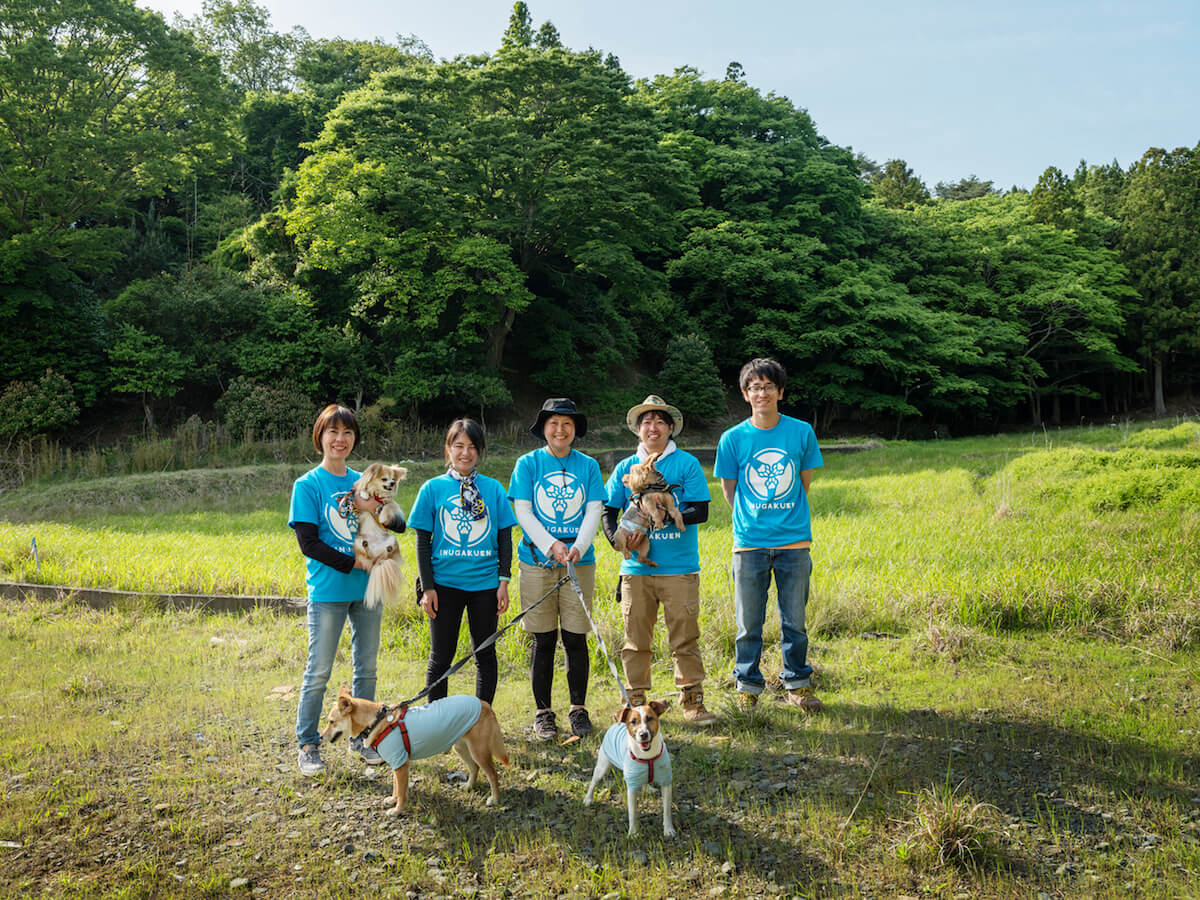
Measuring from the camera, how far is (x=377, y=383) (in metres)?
22.3

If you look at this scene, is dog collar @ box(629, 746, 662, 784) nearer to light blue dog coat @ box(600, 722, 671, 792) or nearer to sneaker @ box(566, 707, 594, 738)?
light blue dog coat @ box(600, 722, 671, 792)

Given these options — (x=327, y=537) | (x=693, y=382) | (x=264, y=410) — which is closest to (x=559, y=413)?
(x=327, y=537)

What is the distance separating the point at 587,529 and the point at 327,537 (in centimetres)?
145

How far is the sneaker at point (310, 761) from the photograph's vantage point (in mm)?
4211

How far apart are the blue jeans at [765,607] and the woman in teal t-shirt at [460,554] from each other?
4.85 feet

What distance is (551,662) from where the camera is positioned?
4555 mm

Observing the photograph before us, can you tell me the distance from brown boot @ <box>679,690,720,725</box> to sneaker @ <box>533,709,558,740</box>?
0.81 m

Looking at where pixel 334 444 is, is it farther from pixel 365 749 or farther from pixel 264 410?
pixel 264 410

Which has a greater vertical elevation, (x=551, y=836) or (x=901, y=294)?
(x=901, y=294)

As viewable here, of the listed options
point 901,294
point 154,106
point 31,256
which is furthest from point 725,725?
point 901,294

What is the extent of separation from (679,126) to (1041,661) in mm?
31030

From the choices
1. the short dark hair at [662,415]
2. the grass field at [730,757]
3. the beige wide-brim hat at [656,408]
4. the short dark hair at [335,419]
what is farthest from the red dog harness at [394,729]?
the short dark hair at [662,415]

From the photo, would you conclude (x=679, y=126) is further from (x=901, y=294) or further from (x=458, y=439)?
(x=458, y=439)

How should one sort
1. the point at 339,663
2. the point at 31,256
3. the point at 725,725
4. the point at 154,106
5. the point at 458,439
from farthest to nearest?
the point at 154,106 → the point at 31,256 → the point at 339,663 → the point at 725,725 → the point at 458,439
